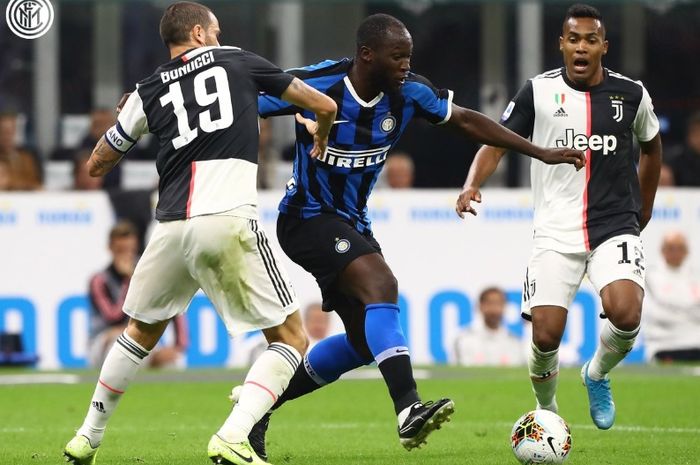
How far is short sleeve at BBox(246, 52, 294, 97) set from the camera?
764 cm

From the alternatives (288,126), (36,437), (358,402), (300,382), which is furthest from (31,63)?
(300,382)

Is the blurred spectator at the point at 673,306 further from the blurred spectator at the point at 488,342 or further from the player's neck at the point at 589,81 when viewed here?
the player's neck at the point at 589,81

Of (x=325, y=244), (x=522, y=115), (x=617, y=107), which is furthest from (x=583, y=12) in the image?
(x=325, y=244)

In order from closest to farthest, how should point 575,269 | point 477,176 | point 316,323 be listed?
point 477,176 → point 575,269 → point 316,323

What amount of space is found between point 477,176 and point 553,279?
76cm

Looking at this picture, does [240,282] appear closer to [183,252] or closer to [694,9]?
[183,252]

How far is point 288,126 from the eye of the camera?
18156 mm

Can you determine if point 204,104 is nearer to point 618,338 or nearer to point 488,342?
point 618,338

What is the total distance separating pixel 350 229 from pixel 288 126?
9776mm

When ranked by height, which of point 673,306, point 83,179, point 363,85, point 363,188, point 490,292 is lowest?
point 673,306

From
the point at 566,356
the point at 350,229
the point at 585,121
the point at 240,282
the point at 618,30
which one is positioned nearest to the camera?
the point at 240,282

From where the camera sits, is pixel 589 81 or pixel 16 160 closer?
pixel 589 81

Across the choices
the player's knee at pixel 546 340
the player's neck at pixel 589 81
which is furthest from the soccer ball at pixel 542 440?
the player's neck at pixel 589 81

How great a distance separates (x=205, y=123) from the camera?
298 inches
